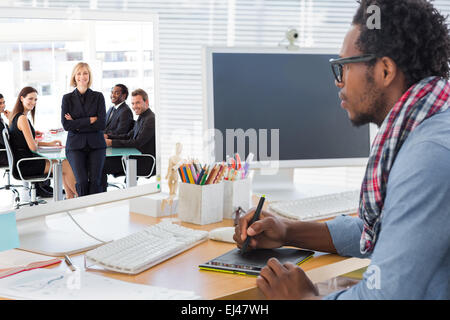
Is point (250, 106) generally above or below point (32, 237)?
above

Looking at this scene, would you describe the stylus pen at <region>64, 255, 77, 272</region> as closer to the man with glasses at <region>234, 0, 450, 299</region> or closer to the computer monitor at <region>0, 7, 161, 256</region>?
the computer monitor at <region>0, 7, 161, 256</region>

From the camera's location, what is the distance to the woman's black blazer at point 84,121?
1303 mm

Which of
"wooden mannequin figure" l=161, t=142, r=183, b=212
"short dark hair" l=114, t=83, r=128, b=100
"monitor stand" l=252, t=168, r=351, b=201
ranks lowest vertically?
"monitor stand" l=252, t=168, r=351, b=201

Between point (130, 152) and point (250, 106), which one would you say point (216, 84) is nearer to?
point (250, 106)

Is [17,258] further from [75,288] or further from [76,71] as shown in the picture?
[76,71]

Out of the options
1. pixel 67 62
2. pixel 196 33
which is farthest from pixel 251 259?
pixel 196 33

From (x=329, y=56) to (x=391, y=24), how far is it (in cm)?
93

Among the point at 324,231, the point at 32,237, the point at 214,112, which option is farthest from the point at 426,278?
the point at 214,112

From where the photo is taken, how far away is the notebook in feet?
3.71

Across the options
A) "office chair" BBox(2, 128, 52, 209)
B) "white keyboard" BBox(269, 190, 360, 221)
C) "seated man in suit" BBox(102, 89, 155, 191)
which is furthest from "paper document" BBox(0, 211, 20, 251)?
"white keyboard" BBox(269, 190, 360, 221)

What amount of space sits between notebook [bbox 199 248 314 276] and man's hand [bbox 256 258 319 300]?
64 mm

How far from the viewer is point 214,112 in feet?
5.92

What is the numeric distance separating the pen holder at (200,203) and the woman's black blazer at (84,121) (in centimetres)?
29

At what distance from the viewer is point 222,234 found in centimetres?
137
